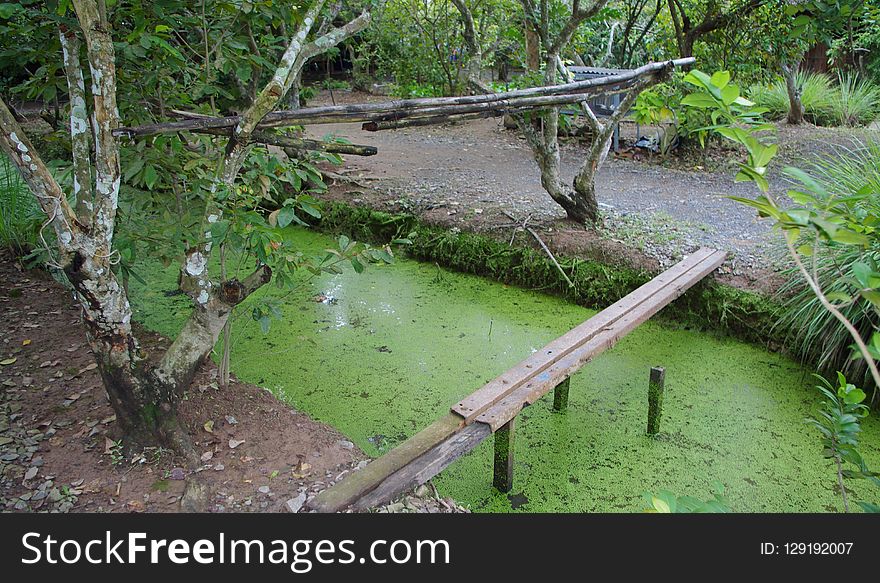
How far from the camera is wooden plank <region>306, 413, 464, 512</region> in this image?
5.91 feet

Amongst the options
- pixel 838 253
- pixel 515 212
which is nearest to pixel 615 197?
pixel 515 212

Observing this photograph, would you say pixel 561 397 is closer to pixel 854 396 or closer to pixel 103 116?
pixel 854 396

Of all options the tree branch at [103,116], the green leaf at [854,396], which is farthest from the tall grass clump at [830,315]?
the tree branch at [103,116]

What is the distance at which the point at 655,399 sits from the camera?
271cm

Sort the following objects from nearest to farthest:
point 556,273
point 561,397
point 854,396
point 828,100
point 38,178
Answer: point 854,396, point 38,178, point 561,397, point 556,273, point 828,100

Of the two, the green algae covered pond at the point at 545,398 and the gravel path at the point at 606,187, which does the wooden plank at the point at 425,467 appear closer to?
the green algae covered pond at the point at 545,398

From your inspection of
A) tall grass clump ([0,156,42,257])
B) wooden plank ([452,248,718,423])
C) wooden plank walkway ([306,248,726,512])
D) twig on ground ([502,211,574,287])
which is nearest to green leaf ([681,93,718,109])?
wooden plank walkway ([306,248,726,512])

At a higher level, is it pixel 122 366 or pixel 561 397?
pixel 122 366

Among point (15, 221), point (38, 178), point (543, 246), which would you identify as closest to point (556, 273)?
point (543, 246)

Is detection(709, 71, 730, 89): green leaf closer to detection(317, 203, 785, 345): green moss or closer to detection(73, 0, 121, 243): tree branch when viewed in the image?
detection(73, 0, 121, 243): tree branch

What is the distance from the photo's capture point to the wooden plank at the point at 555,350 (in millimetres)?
2238

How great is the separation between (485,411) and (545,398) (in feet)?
2.79

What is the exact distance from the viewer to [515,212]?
15.0 ft

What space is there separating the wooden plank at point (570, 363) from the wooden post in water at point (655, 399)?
20 cm
